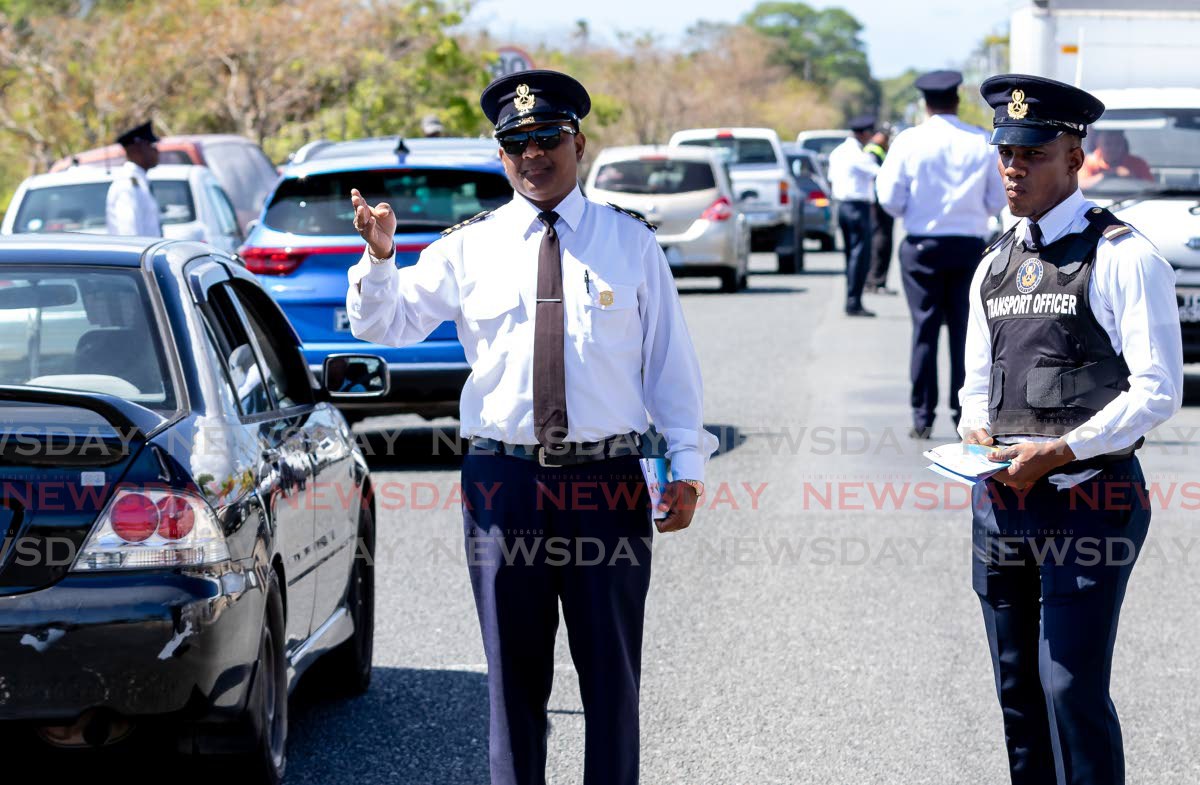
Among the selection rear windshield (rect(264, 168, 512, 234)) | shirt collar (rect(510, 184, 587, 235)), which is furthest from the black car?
rear windshield (rect(264, 168, 512, 234))

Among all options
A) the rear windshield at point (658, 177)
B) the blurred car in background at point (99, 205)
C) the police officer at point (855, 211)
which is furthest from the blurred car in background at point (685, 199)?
the blurred car in background at point (99, 205)

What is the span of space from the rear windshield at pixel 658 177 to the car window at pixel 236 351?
57.1 feet

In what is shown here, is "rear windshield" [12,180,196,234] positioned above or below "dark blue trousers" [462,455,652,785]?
below

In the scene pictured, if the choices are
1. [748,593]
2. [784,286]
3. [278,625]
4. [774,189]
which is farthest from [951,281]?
[774,189]

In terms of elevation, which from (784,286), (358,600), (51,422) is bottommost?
(784,286)

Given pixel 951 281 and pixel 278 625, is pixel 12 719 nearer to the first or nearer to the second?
pixel 278 625

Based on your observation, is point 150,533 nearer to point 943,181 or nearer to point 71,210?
point 943,181

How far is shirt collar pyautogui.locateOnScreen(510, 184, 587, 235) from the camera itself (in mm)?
4445

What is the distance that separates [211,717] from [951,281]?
7088 millimetres

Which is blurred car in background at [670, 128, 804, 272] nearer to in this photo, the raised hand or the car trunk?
the car trunk

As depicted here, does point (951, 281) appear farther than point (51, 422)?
Yes

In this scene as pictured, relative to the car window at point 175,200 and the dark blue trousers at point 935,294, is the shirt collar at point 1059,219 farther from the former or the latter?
the car window at point 175,200

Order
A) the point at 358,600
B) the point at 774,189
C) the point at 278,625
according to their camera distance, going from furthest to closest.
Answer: the point at 774,189 < the point at 358,600 < the point at 278,625

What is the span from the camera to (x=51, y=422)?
4.70 metres
